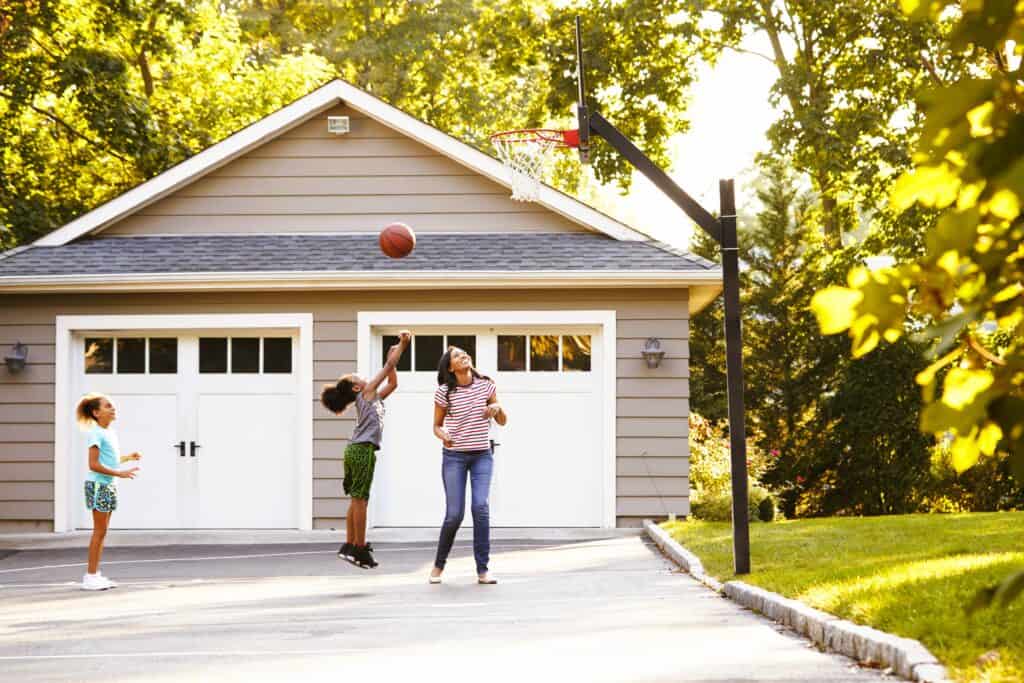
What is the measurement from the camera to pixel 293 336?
53.4 ft

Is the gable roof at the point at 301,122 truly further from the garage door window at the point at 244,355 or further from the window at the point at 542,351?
the garage door window at the point at 244,355

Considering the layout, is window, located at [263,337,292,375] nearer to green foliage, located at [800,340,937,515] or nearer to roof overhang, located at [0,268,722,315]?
roof overhang, located at [0,268,722,315]

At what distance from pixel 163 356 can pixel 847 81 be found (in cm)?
1336

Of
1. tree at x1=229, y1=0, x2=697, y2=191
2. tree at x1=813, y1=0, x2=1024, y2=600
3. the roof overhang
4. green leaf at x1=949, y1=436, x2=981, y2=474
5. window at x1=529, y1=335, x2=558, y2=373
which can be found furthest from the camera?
tree at x1=229, y1=0, x2=697, y2=191

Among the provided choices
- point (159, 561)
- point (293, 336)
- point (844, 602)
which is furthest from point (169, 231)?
point (844, 602)

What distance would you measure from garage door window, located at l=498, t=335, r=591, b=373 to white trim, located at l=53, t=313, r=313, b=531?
230 cm

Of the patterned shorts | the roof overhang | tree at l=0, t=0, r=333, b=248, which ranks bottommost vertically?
the patterned shorts

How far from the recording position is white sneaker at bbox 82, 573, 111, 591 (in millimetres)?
11039

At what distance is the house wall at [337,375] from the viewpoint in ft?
51.9

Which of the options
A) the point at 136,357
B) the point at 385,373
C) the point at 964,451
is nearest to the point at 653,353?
the point at 385,373

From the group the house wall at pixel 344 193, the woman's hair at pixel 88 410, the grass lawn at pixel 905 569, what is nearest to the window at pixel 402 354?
the house wall at pixel 344 193

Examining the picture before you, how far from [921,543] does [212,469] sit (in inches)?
331

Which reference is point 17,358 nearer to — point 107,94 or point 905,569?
point 107,94

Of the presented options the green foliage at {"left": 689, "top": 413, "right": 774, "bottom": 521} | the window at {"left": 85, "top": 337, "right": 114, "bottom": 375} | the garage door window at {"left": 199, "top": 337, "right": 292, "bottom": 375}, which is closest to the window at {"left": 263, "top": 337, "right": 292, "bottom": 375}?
the garage door window at {"left": 199, "top": 337, "right": 292, "bottom": 375}
